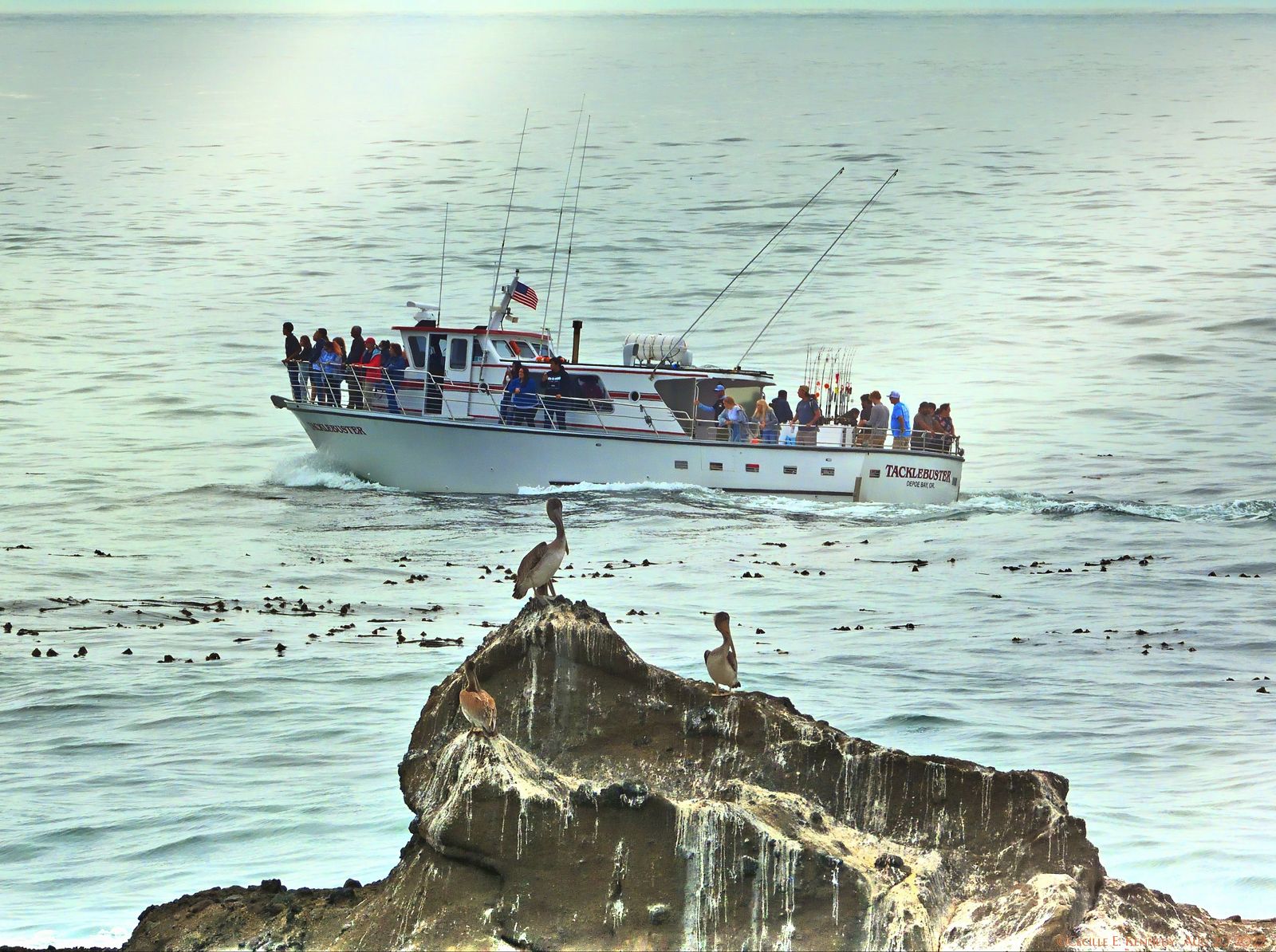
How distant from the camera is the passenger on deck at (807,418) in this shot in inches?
1270

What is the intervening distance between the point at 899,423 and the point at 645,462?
4.80m

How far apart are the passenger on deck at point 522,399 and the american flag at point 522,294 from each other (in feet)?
4.62

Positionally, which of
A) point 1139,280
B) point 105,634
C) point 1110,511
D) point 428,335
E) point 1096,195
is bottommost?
point 105,634

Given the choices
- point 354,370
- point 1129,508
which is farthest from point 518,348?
point 1129,508

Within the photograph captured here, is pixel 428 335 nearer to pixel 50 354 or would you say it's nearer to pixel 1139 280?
pixel 50 354

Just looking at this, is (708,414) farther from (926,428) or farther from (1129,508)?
(1129,508)

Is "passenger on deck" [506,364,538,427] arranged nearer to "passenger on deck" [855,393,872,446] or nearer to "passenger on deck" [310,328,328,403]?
"passenger on deck" [310,328,328,403]

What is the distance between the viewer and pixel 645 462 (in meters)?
32.4

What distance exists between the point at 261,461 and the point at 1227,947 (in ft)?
104

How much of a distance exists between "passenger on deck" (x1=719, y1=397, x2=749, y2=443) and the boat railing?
1 cm

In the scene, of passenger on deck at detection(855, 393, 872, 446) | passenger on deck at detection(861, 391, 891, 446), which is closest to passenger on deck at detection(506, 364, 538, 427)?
passenger on deck at detection(855, 393, 872, 446)

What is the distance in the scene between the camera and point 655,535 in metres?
28.8

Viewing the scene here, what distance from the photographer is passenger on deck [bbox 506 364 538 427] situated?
32594 mm

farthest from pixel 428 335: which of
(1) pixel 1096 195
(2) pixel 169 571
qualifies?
(1) pixel 1096 195
